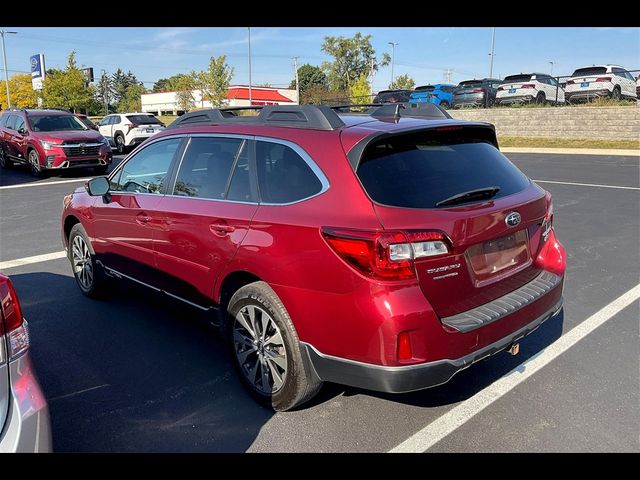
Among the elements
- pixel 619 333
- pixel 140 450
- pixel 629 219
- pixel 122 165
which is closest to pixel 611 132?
pixel 629 219

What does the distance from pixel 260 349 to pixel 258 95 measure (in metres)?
88.6

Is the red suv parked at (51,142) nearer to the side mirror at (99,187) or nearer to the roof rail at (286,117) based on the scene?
the side mirror at (99,187)

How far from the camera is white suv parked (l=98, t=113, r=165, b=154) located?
22844 millimetres

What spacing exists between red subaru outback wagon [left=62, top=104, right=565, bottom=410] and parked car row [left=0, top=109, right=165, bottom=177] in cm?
1260

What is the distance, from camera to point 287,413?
3387 mm

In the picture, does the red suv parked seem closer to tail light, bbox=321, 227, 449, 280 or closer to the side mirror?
the side mirror

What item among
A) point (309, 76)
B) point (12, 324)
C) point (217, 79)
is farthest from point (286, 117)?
point (309, 76)

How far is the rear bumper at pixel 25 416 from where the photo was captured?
2.10 metres

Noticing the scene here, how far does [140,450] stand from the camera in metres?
3.04

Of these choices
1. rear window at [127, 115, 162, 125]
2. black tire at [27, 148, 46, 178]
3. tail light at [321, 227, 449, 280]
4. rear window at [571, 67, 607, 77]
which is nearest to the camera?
tail light at [321, 227, 449, 280]

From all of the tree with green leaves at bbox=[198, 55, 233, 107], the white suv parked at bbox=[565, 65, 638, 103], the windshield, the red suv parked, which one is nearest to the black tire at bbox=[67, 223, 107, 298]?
the red suv parked
